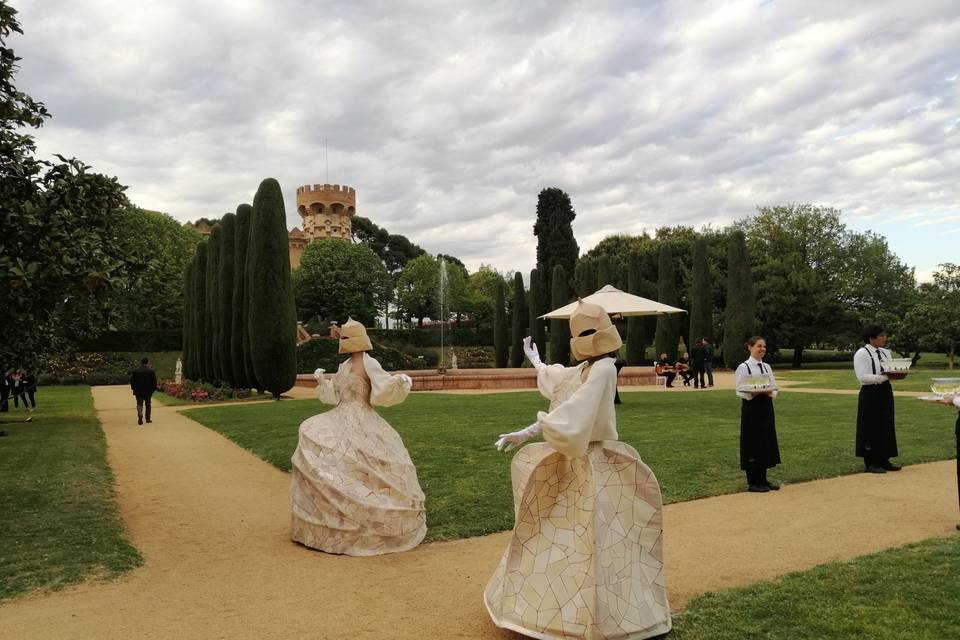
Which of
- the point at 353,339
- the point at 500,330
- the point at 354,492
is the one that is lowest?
the point at 354,492

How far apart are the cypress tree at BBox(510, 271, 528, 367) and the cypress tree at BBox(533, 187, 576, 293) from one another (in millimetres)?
11584

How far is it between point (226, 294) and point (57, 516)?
69.8 ft

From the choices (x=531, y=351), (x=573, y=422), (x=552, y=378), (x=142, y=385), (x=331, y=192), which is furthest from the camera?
(x=331, y=192)

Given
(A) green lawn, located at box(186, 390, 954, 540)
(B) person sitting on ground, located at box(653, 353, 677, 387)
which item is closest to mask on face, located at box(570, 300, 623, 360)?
(A) green lawn, located at box(186, 390, 954, 540)

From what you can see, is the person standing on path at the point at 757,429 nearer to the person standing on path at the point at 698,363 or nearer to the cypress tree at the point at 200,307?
the person standing on path at the point at 698,363

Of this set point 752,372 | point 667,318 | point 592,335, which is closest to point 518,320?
point 667,318

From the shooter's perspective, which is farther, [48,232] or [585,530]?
[48,232]

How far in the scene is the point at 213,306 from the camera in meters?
29.8

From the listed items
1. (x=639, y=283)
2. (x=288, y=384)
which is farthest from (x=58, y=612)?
(x=639, y=283)

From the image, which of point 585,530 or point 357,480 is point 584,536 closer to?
point 585,530

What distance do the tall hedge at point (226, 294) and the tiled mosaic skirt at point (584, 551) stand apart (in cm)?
2491

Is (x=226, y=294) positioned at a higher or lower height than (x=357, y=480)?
higher

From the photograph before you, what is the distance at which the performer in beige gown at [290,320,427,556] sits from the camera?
5785mm

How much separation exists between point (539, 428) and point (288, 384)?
20.3 meters
